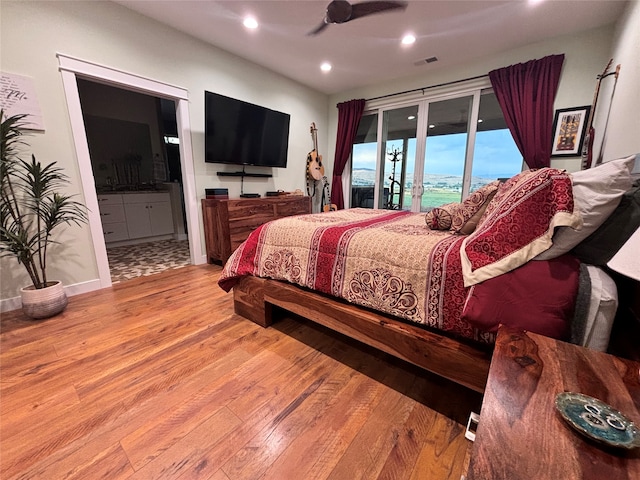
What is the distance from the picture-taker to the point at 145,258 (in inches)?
140

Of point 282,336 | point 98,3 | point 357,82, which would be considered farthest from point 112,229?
point 357,82

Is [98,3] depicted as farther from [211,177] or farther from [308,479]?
[308,479]

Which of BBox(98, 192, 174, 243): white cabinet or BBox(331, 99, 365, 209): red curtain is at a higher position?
BBox(331, 99, 365, 209): red curtain

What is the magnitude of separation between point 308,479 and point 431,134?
4196 mm

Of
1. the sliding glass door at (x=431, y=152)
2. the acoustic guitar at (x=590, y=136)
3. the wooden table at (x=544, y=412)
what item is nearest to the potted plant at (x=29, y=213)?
the wooden table at (x=544, y=412)

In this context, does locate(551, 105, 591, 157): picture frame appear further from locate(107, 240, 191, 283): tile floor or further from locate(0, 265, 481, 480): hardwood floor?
locate(107, 240, 191, 283): tile floor

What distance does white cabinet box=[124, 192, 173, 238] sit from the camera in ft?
13.8

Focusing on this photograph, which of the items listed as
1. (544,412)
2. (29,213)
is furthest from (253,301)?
(29,213)

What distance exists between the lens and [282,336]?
179cm

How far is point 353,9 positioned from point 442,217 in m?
2.13

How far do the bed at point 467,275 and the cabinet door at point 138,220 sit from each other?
375 cm

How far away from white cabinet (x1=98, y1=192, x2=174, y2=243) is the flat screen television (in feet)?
6.64

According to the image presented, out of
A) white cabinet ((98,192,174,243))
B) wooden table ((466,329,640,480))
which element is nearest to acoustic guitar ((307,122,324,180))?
white cabinet ((98,192,174,243))

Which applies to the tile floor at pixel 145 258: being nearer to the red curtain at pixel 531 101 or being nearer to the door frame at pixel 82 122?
the door frame at pixel 82 122
